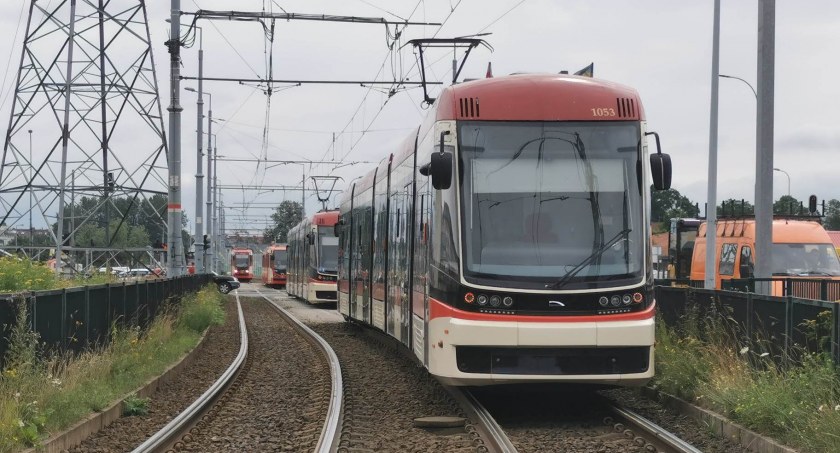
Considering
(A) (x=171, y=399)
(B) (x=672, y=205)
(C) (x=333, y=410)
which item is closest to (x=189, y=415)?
(C) (x=333, y=410)

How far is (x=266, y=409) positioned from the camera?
1236 cm

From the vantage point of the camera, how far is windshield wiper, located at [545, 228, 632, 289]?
1044 cm

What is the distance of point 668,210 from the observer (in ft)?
353

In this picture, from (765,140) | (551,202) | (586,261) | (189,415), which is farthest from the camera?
(765,140)

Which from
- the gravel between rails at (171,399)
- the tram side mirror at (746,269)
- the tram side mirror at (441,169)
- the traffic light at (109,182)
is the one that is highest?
the traffic light at (109,182)

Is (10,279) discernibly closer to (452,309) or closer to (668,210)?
(452,309)

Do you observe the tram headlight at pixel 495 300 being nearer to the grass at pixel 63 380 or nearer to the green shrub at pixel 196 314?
the grass at pixel 63 380

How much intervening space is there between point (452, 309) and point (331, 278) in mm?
27567

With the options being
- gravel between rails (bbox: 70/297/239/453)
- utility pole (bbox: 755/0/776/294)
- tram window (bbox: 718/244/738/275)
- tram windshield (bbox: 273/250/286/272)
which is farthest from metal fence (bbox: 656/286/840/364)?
tram windshield (bbox: 273/250/286/272)

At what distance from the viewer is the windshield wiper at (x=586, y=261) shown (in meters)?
10.4

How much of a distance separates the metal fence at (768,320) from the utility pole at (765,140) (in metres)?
0.84

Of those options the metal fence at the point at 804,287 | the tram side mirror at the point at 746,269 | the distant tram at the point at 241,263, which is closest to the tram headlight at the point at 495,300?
the metal fence at the point at 804,287

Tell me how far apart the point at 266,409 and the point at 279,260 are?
60737mm

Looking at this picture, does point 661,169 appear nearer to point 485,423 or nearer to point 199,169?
point 485,423
